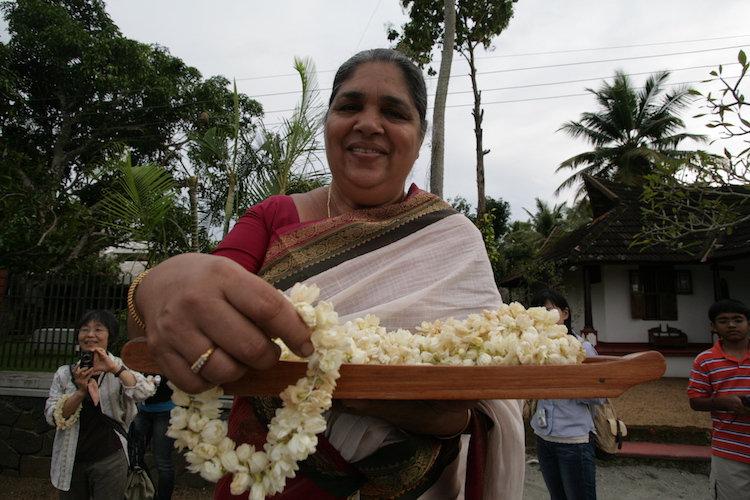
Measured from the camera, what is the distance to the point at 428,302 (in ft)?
4.34

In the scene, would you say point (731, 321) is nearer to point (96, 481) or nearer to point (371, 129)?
point (371, 129)

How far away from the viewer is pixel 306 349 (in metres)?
0.74

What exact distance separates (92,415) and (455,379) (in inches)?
167

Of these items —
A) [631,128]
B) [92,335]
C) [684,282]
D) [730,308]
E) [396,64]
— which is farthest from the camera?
[631,128]

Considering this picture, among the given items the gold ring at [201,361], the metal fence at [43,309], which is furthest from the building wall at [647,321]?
the gold ring at [201,361]

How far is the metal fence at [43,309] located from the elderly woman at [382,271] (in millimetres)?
5368

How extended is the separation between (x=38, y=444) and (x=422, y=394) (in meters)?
6.57

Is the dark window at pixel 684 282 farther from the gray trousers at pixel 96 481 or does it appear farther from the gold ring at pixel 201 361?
the gold ring at pixel 201 361

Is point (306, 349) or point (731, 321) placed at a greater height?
point (306, 349)

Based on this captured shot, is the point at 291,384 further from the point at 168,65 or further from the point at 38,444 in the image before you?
the point at 168,65

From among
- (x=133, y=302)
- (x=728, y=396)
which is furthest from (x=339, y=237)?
(x=728, y=396)

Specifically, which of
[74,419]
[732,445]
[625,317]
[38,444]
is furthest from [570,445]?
[625,317]

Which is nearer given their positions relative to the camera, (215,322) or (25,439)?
(215,322)

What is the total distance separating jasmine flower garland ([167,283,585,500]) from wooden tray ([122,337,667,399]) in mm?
42
